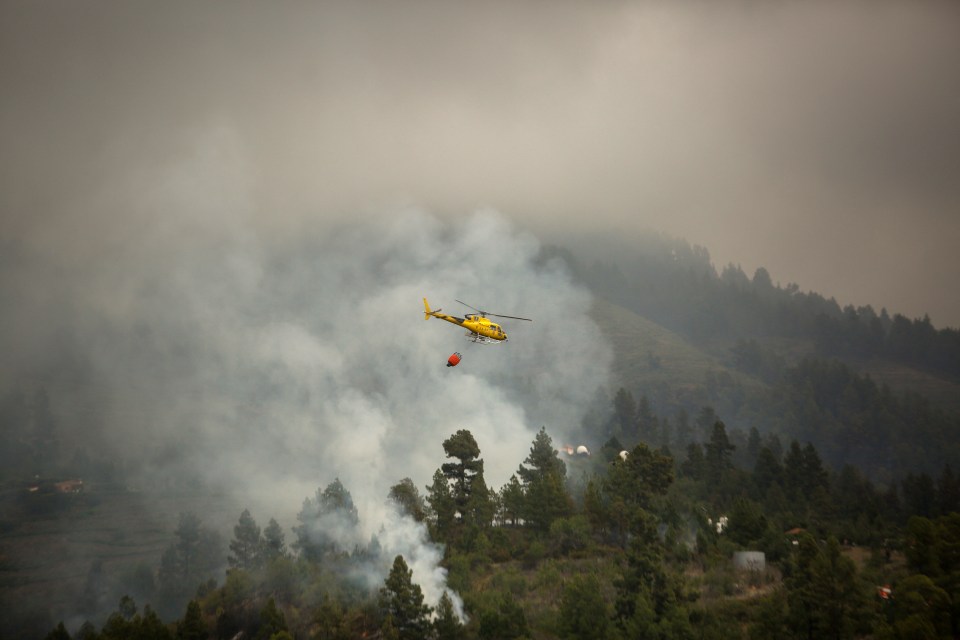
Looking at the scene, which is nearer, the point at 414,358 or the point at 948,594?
the point at 948,594

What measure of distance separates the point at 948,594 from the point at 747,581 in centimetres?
1965

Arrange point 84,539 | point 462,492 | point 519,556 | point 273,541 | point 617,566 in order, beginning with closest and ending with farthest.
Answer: point 617,566
point 519,556
point 462,492
point 273,541
point 84,539

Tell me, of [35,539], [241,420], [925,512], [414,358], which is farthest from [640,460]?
[35,539]

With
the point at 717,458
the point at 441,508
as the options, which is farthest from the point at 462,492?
the point at 717,458

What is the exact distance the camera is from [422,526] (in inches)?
3391

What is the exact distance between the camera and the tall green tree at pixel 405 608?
6378 cm

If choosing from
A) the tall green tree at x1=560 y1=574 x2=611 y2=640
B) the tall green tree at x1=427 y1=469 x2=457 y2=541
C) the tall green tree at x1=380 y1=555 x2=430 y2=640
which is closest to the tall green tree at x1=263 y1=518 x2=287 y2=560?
the tall green tree at x1=427 y1=469 x2=457 y2=541

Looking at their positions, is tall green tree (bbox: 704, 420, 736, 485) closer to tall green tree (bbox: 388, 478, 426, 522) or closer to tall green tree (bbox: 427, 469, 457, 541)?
tall green tree (bbox: 427, 469, 457, 541)

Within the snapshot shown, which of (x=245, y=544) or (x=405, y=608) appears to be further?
(x=245, y=544)

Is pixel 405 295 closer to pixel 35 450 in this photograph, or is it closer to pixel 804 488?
pixel 804 488

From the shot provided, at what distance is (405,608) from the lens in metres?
64.4

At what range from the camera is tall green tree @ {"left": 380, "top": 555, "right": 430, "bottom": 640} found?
63.8 meters

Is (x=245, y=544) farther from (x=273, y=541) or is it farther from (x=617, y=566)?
(x=617, y=566)

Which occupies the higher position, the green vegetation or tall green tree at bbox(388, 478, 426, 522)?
tall green tree at bbox(388, 478, 426, 522)
